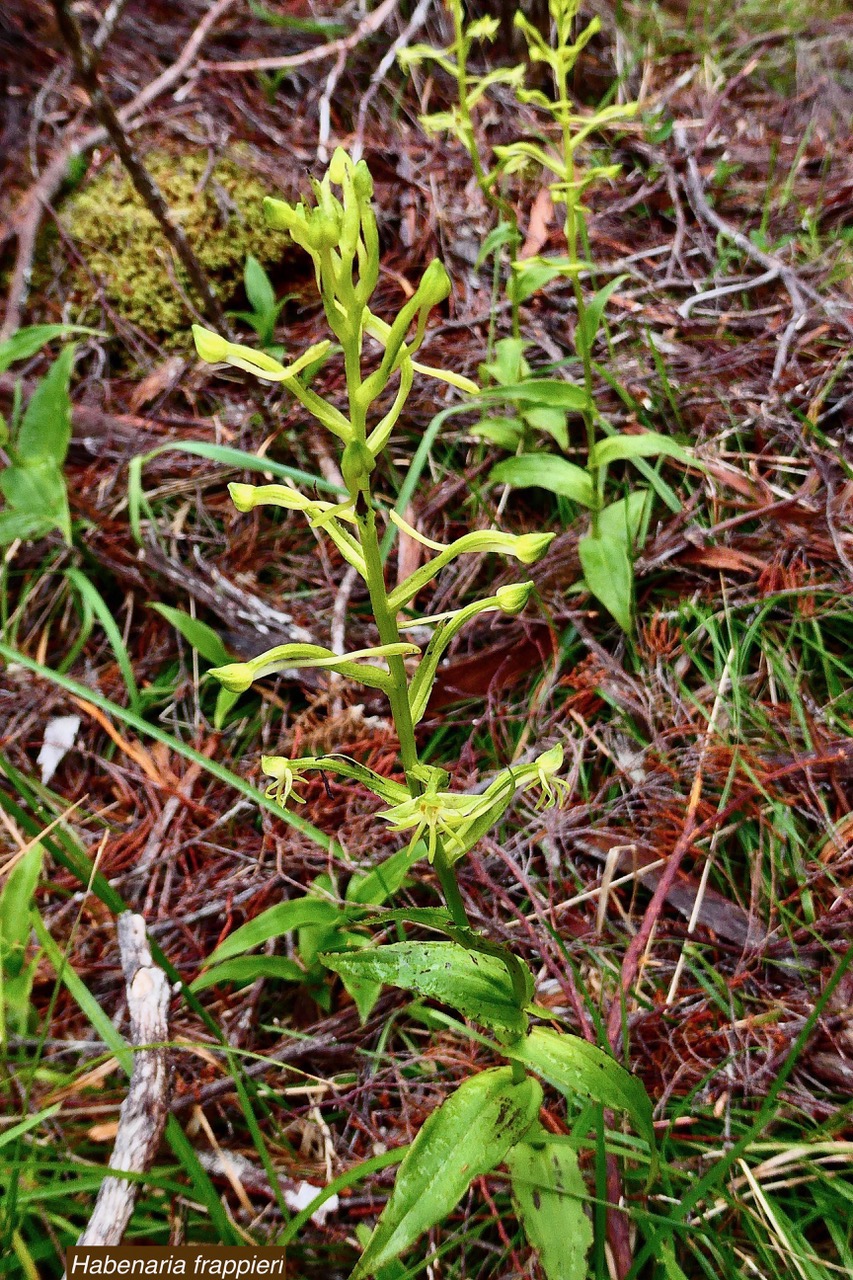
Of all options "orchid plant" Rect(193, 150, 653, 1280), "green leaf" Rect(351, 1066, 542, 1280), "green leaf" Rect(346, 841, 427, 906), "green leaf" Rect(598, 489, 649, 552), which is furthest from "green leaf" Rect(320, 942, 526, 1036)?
"green leaf" Rect(598, 489, 649, 552)

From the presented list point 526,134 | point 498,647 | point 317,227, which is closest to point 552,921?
point 498,647

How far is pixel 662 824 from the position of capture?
1.96 metres

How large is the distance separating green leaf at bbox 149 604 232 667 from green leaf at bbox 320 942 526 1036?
1198 millimetres

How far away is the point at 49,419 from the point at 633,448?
1.78 metres

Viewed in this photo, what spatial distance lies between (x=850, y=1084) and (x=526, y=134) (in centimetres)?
351

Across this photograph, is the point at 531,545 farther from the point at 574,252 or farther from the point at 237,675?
the point at 574,252

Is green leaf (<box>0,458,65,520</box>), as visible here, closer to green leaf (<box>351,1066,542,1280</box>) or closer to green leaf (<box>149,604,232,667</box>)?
green leaf (<box>149,604,232,667</box>)

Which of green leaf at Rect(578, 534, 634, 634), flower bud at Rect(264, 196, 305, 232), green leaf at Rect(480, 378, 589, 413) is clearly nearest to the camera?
flower bud at Rect(264, 196, 305, 232)

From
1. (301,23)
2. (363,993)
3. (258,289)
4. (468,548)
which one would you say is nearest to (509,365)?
(258,289)

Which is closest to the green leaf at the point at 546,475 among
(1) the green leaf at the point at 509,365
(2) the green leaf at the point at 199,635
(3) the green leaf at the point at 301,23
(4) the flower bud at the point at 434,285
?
(1) the green leaf at the point at 509,365

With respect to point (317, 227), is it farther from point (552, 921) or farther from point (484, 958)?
point (552, 921)

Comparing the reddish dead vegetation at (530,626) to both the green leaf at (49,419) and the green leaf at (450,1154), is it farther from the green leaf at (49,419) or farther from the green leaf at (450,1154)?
the green leaf at (450,1154)

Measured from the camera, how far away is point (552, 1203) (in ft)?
4.55

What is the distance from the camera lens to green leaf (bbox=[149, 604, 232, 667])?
237 centimetres
